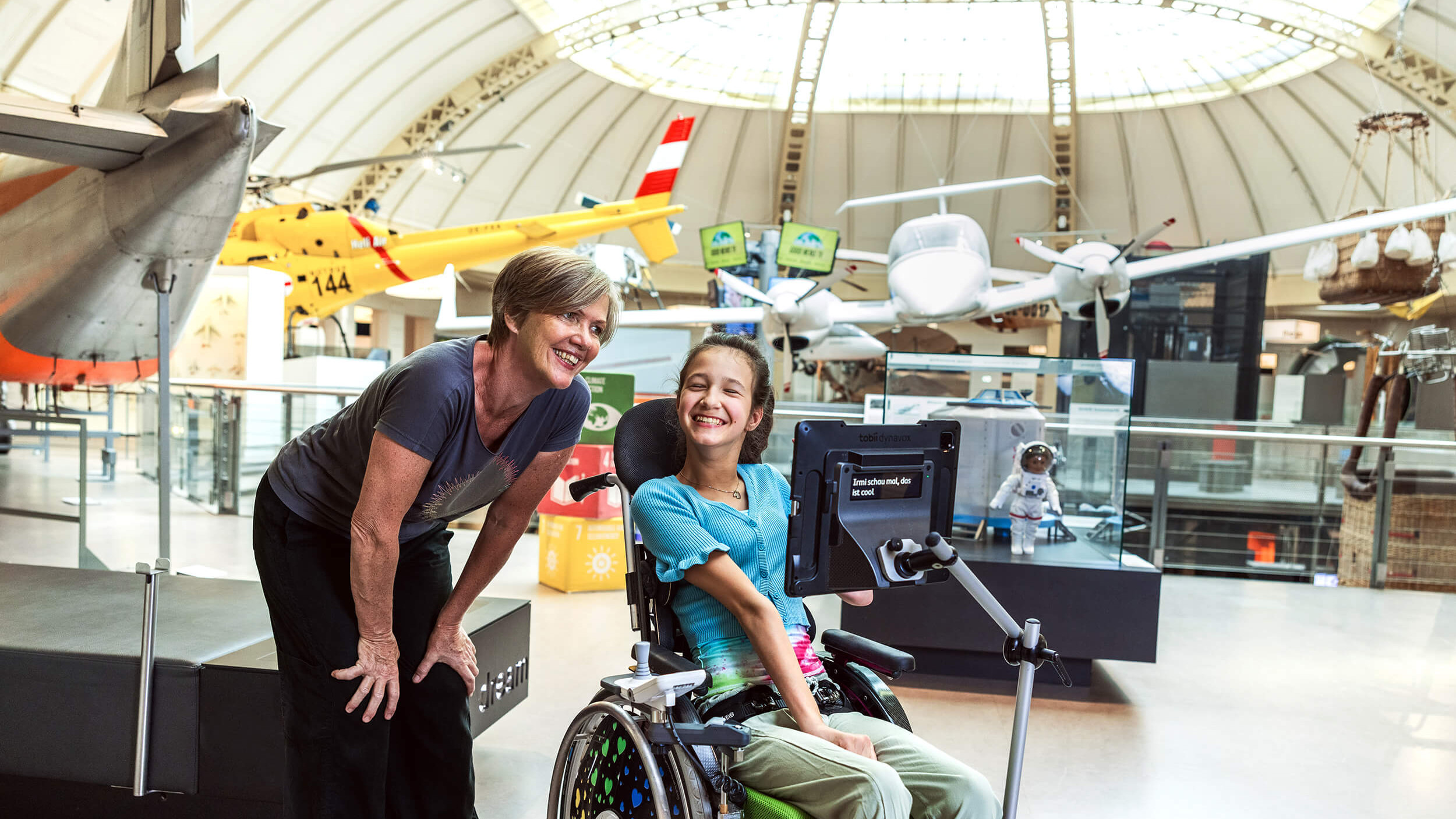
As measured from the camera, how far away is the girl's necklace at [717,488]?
180 centimetres

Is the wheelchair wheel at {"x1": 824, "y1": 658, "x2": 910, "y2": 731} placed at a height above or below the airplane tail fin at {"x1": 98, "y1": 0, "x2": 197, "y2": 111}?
below

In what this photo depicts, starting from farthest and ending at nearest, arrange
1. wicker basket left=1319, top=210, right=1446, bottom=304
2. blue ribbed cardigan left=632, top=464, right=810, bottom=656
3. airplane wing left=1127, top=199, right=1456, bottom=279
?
wicker basket left=1319, top=210, right=1446, bottom=304
airplane wing left=1127, top=199, right=1456, bottom=279
blue ribbed cardigan left=632, top=464, right=810, bottom=656

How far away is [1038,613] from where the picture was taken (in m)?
3.44

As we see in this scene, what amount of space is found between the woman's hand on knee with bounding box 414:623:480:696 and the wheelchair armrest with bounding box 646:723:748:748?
516 millimetres

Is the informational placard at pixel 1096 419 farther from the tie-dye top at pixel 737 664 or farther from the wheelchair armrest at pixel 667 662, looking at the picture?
the wheelchair armrest at pixel 667 662

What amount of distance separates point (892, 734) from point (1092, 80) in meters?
22.6

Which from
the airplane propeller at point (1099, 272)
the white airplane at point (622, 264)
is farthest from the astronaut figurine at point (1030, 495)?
the white airplane at point (622, 264)

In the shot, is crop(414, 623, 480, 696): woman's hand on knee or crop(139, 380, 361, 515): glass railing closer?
crop(414, 623, 480, 696): woman's hand on knee

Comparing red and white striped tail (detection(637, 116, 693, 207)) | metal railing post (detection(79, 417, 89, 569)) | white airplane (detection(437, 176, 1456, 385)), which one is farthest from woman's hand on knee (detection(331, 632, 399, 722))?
red and white striped tail (detection(637, 116, 693, 207))

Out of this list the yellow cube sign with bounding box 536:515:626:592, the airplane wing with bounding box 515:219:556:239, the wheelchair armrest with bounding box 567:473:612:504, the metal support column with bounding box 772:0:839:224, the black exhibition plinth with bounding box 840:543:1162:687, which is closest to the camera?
the wheelchair armrest with bounding box 567:473:612:504

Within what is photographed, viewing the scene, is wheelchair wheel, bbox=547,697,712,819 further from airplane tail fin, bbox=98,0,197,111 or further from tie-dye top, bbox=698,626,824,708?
airplane tail fin, bbox=98,0,197,111

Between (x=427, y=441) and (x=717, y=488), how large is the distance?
0.61m

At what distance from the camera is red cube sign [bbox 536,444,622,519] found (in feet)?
16.1

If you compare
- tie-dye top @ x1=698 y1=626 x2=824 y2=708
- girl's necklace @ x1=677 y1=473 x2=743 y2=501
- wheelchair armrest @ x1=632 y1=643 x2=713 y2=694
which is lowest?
tie-dye top @ x1=698 y1=626 x2=824 y2=708
